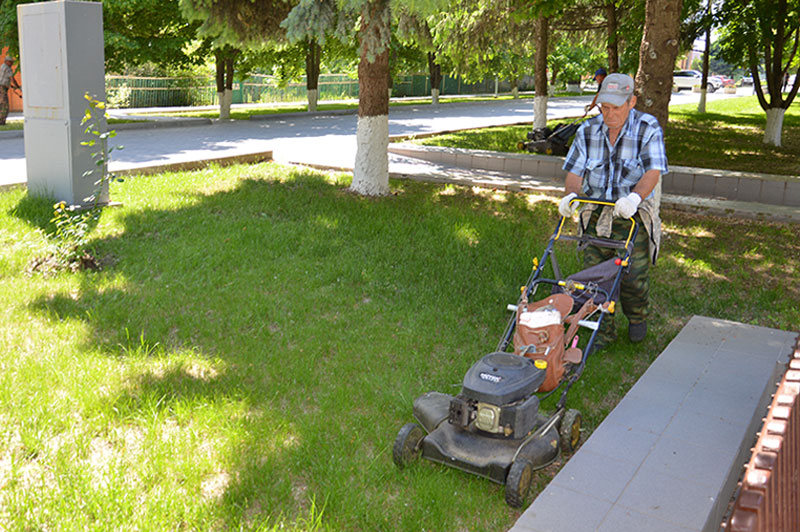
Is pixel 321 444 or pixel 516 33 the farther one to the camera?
pixel 516 33

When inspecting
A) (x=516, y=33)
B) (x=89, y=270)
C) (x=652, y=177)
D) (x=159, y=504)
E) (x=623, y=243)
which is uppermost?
(x=516, y=33)

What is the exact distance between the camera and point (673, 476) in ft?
12.4

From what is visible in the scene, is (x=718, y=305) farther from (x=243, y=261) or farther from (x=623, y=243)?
(x=243, y=261)

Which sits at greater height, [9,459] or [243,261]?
[243,261]

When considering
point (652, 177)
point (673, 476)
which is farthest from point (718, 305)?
point (673, 476)

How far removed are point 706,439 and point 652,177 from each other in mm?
1772

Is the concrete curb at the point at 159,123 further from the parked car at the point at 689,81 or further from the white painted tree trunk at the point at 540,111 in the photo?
the parked car at the point at 689,81

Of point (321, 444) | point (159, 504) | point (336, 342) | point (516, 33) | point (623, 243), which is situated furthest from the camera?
point (516, 33)

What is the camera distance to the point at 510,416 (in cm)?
372

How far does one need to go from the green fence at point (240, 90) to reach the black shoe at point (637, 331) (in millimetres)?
28911

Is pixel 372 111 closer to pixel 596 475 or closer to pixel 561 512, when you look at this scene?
pixel 596 475

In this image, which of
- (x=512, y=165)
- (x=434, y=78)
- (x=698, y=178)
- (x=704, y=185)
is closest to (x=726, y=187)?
(x=704, y=185)

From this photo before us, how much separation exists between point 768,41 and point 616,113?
50.7 feet

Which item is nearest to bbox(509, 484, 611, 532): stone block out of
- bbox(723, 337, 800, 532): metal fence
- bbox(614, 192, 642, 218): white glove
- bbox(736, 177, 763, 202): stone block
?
bbox(723, 337, 800, 532): metal fence
